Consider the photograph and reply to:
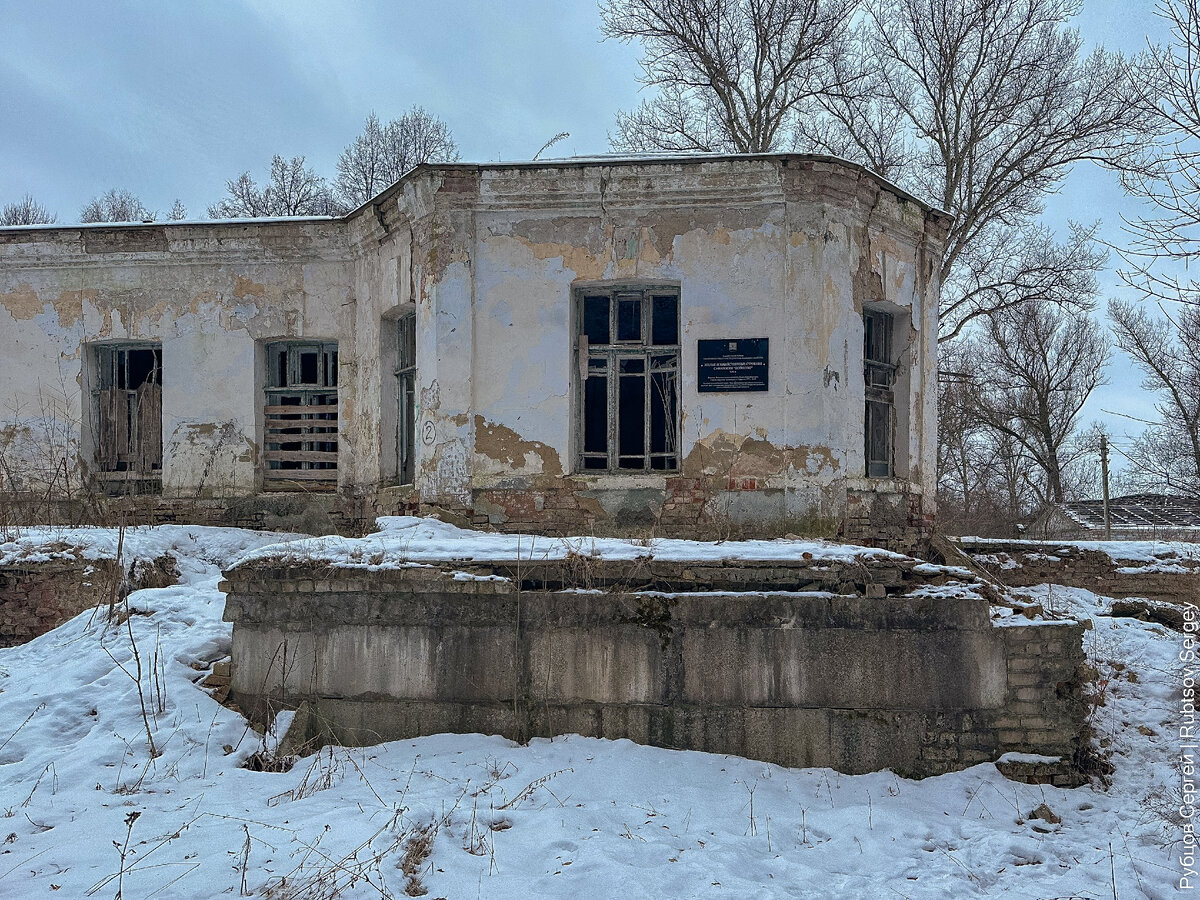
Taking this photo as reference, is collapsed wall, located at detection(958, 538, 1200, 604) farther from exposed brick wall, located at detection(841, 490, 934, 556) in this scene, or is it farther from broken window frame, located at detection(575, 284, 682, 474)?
broken window frame, located at detection(575, 284, 682, 474)

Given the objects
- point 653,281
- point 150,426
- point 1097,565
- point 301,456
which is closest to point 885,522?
point 1097,565

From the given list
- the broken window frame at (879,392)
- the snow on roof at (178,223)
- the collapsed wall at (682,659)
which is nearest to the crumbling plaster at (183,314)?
the snow on roof at (178,223)

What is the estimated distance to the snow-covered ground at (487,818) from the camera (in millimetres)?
3844

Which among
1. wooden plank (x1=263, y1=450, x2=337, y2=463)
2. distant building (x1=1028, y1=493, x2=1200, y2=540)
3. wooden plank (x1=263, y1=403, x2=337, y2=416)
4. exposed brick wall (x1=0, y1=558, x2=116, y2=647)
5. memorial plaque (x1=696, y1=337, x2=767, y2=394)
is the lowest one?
distant building (x1=1028, y1=493, x2=1200, y2=540)

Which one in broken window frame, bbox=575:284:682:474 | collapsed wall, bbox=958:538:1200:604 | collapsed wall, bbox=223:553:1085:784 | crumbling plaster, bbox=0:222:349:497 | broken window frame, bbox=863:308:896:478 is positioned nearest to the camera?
collapsed wall, bbox=223:553:1085:784

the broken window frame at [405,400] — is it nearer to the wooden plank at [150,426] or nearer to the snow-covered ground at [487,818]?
the wooden plank at [150,426]

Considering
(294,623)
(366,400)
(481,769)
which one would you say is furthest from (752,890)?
(366,400)

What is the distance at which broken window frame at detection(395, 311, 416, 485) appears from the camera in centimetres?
1024

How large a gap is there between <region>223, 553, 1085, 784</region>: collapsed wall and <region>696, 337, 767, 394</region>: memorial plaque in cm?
344

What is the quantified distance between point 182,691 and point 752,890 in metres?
3.81

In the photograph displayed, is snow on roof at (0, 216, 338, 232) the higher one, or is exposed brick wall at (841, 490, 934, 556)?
snow on roof at (0, 216, 338, 232)

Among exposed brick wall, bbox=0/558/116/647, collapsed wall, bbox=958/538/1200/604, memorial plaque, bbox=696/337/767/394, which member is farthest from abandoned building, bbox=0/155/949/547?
exposed brick wall, bbox=0/558/116/647

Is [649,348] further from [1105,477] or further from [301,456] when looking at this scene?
[1105,477]

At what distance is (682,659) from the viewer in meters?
5.43
